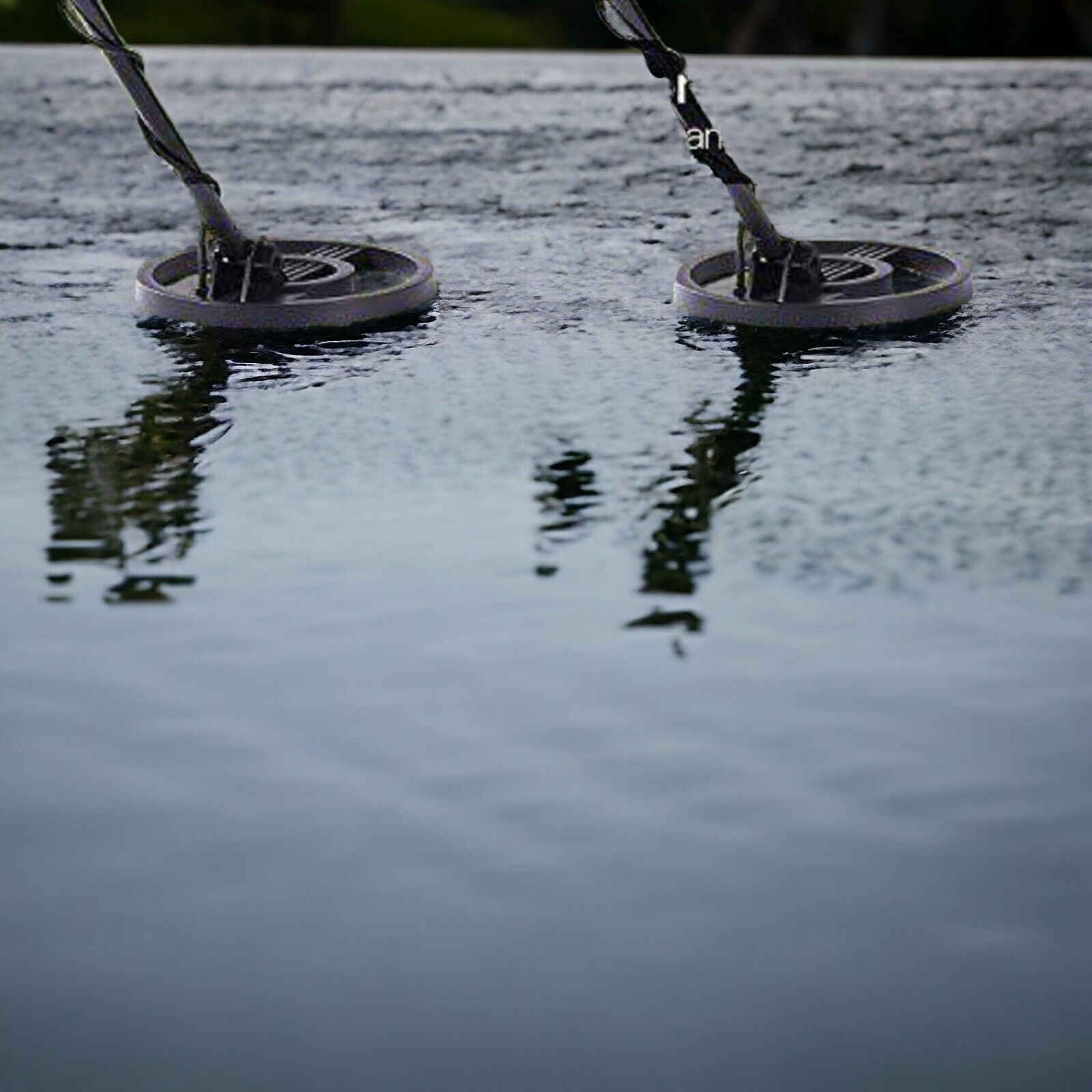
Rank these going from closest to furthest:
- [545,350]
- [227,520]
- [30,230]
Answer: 1. [227,520]
2. [545,350]
3. [30,230]

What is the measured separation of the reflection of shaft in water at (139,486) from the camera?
4.43 meters

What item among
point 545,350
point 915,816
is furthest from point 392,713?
point 545,350

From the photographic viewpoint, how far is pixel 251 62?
450 inches

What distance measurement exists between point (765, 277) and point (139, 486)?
87.2 inches

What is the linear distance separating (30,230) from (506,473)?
11.6 ft

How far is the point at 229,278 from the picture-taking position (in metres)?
6.29

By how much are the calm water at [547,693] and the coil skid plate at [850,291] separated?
0.13 meters

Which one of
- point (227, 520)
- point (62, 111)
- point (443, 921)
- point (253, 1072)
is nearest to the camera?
point (253, 1072)

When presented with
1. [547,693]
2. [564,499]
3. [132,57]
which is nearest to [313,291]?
[132,57]

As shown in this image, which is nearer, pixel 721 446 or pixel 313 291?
pixel 721 446

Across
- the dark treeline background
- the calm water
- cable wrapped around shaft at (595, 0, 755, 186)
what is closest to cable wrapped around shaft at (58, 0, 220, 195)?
the calm water

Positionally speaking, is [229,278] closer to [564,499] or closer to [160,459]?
[160,459]

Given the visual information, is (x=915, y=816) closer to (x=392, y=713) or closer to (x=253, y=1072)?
(x=392, y=713)

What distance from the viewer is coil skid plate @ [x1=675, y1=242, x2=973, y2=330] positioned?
6.13 m
